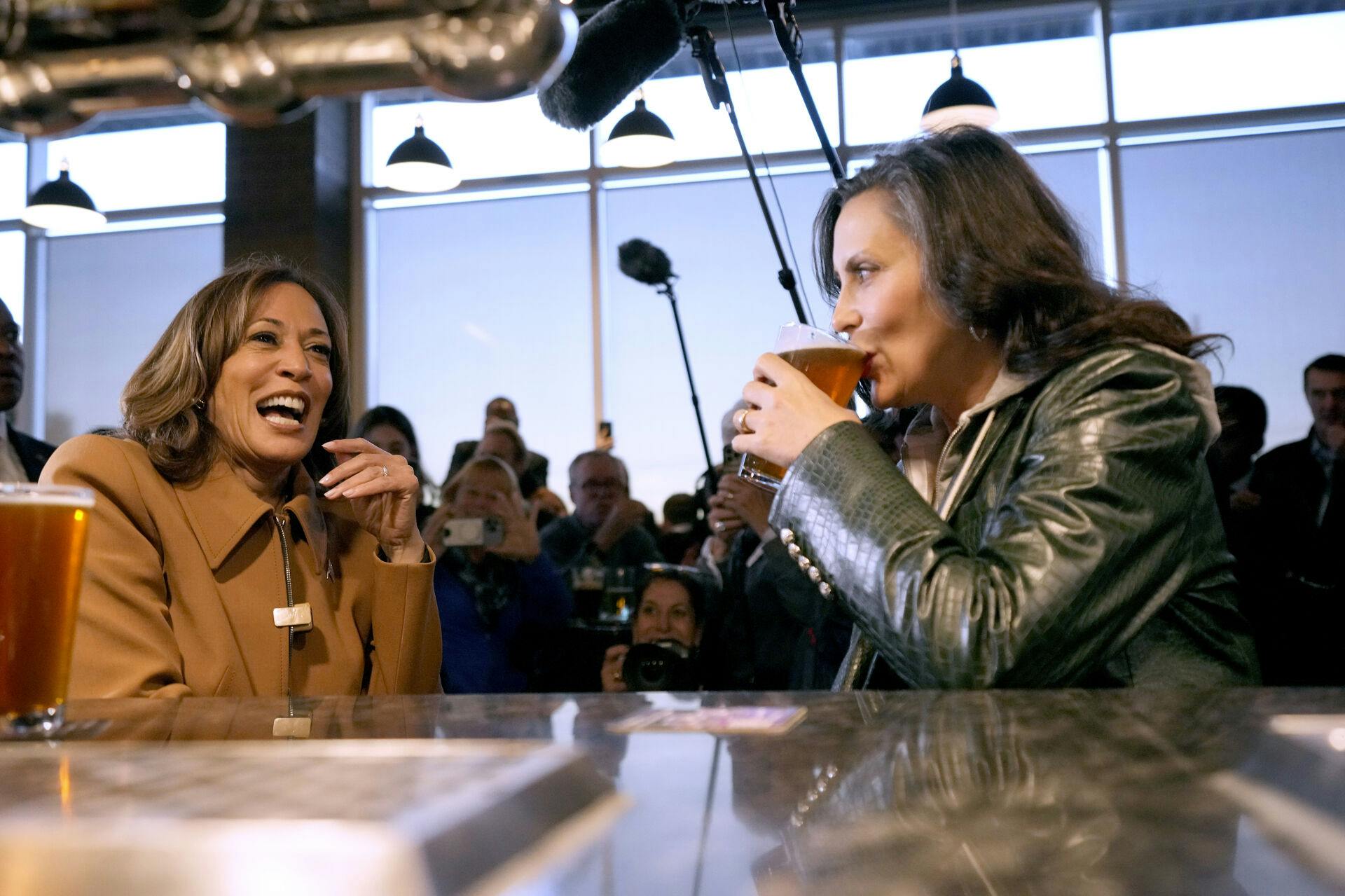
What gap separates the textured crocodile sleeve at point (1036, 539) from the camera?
3.11ft

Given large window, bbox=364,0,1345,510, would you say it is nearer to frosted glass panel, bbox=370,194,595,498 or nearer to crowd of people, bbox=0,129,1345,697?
frosted glass panel, bbox=370,194,595,498

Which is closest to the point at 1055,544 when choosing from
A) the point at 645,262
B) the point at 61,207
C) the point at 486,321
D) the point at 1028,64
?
the point at 645,262

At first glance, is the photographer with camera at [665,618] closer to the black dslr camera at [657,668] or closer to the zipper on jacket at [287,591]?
the black dslr camera at [657,668]

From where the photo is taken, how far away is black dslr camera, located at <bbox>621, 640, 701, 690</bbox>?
2705 mm

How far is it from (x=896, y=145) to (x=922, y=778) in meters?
1.20

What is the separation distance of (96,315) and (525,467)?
4856 millimetres

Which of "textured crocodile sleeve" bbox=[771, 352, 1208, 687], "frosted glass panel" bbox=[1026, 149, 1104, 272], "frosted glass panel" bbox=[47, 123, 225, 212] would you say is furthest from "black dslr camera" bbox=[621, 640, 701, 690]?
"frosted glass panel" bbox=[47, 123, 225, 212]

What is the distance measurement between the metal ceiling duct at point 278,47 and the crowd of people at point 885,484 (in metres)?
0.62

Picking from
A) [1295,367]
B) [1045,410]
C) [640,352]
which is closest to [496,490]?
[1045,410]

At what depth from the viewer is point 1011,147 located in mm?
1407

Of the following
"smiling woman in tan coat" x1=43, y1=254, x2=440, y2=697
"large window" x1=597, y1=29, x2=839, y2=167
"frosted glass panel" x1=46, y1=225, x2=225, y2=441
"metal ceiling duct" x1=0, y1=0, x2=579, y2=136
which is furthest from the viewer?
"frosted glass panel" x1=46, y1=225, x2=225, y2=441

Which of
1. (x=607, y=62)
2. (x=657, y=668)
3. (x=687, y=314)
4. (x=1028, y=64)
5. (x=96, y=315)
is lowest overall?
(x=657, y=668)

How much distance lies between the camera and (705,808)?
1.25ft

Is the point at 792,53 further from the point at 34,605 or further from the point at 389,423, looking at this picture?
the point at 389,423
